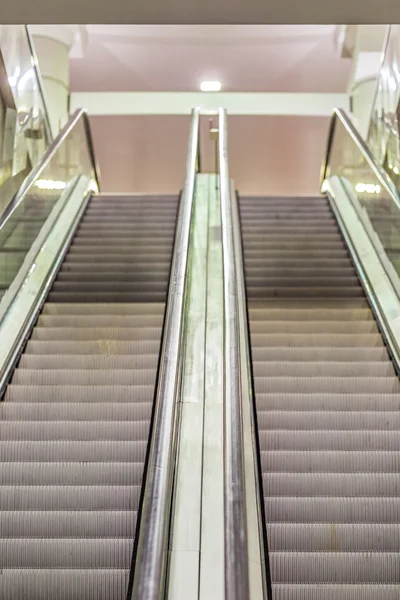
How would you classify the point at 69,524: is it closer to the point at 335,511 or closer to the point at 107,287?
the point at 335,511

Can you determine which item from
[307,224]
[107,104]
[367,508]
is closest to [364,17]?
[367,508]

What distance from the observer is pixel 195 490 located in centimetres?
326

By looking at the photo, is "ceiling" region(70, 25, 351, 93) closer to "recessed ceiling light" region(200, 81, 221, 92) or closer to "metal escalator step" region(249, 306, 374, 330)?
"recessed ceiling light" region(200, 81, 221, 92)

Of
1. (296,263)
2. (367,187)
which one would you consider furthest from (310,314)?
(367,187)

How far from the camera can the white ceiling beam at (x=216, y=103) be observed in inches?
508

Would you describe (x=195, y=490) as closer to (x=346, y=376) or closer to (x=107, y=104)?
(x=346, y=376)

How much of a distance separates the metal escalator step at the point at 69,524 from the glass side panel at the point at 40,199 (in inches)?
79.4

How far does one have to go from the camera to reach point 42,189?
664cm

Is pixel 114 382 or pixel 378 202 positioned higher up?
pixel 378 202

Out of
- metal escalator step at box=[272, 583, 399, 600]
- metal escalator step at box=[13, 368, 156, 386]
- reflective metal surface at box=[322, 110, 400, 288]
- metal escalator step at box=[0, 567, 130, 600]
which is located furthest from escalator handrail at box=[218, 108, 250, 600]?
reflective metal surface at box=[322, 110, 400, 288]

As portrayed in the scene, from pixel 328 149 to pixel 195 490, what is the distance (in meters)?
7.06

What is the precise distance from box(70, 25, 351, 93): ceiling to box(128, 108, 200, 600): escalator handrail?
9213mm

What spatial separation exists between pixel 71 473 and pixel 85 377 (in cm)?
108

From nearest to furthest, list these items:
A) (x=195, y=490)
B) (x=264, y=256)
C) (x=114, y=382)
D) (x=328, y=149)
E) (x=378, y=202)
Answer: (x=195, y=490) → (x=114, y=382) → (x=378, y=202) → (x=264, y=256) → (x=328, y=149)
